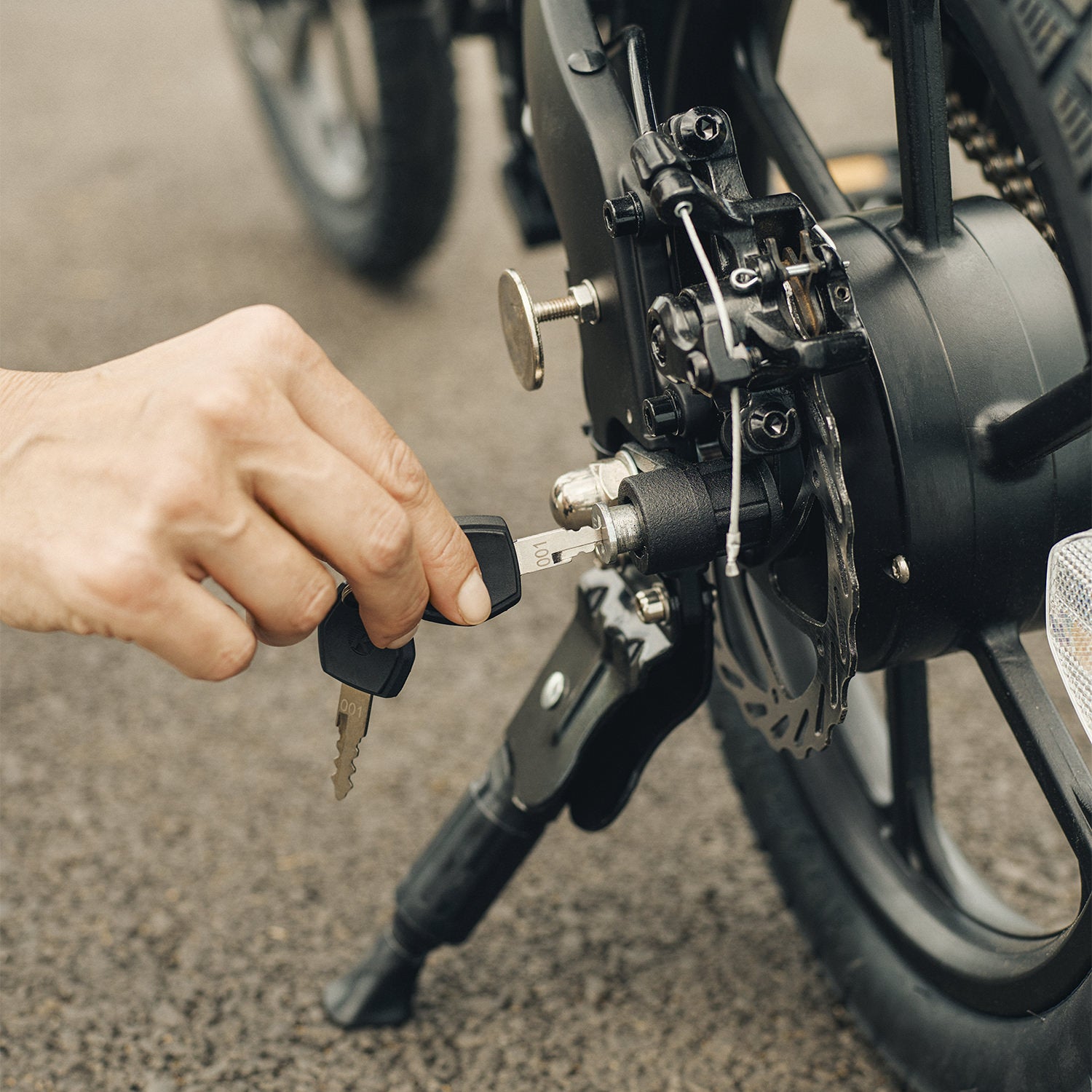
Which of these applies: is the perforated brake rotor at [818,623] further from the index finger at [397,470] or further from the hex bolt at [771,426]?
the index finger at [397,470]

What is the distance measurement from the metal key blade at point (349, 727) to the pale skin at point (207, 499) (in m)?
0.08

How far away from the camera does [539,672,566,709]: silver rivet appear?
2.53 ft

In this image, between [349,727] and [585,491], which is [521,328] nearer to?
[585,491]

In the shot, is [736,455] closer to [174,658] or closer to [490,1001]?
[174,658]

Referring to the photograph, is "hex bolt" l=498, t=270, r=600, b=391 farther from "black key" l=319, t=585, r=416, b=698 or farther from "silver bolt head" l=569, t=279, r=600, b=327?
"black key" l=319, t=585, r=416, b=698

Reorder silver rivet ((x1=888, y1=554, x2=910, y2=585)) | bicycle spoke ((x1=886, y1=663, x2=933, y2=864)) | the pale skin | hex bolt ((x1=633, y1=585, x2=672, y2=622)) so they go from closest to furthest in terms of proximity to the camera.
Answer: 1. the pale skin
2. silver rivet ((x1=888, y1=554, x2=910, y2=585))
3. hex bolt ((x1=633, y1=585, x2=672, y2=622))
4. bicycle spoke ((x1=886, y1=663, x2=933, y2=864))

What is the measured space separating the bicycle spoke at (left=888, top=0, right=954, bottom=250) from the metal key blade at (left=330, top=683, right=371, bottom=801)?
0.37 metres

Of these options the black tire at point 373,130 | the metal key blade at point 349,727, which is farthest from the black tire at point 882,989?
the black tire at point 373,130

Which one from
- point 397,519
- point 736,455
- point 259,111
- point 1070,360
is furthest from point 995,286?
point 259,111

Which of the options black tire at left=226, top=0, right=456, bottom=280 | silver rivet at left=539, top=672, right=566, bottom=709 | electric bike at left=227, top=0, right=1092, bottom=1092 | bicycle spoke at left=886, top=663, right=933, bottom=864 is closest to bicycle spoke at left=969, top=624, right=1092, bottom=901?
electric bike at left=227, top=0, right=1092, bottom=1092

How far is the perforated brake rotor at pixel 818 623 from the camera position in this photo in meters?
0.53

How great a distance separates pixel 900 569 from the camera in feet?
1.91

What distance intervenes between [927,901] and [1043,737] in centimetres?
24

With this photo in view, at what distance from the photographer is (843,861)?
0.87m
